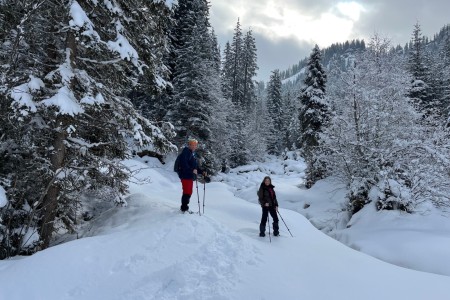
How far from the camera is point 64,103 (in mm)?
6617

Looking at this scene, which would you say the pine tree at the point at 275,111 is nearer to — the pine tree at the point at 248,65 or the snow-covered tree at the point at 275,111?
the snow-covered tree at the point at 275,111

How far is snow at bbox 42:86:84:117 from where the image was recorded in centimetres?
655

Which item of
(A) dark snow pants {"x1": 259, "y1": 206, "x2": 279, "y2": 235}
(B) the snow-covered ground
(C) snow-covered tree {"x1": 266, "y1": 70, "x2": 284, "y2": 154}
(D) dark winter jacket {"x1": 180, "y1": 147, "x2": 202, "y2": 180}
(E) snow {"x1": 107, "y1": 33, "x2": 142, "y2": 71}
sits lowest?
(B) the snow-covered ground

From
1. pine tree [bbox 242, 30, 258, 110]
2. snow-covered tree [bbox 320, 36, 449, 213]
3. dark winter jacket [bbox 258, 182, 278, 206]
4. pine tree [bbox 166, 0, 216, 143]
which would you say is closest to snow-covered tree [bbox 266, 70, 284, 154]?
pine tree [bbox 242, 30, 258, 110]

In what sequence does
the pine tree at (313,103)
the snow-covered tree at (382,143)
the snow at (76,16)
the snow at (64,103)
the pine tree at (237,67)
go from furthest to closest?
the pine tree at (237,67), the pine tree at (313,103), the snow-covered tree at (382,143), the snow at (76,16), the snow at (64,103)

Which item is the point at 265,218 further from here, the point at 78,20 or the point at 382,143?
the point at 382,143

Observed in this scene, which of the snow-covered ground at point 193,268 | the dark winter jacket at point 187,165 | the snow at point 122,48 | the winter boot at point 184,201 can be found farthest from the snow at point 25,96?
the winter boot at point 184,201

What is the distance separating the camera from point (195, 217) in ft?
26.6

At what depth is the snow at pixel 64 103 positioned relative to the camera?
655 centimetres

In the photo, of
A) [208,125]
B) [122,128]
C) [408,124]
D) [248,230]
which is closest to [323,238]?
[248,230]

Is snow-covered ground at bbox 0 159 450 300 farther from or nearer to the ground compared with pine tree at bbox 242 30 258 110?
nearer to the ground

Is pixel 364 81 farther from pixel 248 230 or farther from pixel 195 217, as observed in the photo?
pixel 195 217

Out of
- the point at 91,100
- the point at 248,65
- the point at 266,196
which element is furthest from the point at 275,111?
the point at 91,100

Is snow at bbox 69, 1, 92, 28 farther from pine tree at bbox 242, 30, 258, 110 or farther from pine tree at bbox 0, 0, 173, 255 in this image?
pine tree at bbox 242, 30, 258, 110
